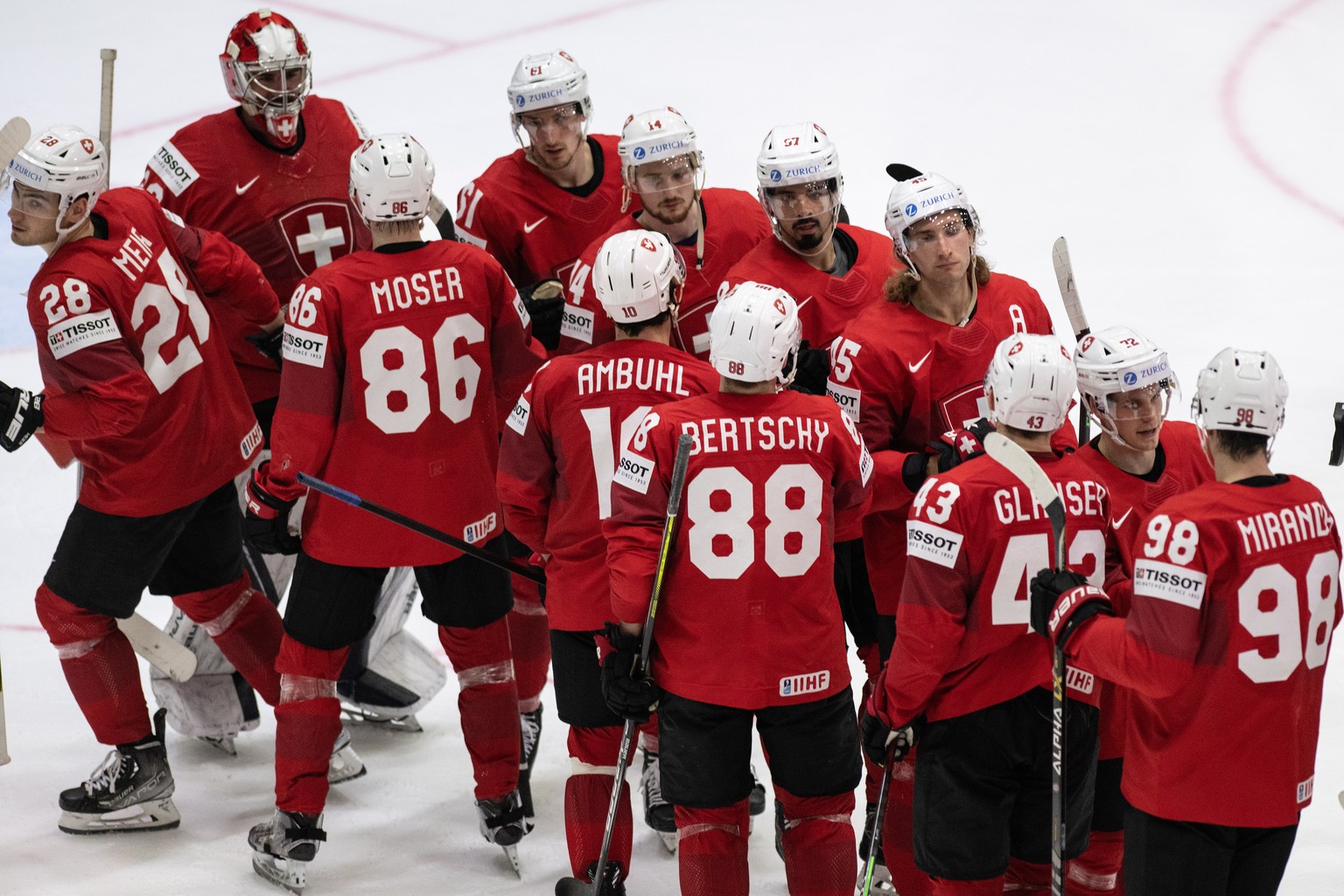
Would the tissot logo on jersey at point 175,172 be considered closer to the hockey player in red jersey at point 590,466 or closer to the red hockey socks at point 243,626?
the red hockey socks at point 243,626

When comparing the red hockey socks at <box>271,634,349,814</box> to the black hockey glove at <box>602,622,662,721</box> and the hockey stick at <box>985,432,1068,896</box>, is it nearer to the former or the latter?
the black hockey glove at <box>602,622,662,721</box>

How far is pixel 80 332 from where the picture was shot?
395 cm

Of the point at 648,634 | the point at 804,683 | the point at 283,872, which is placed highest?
the point at 648,634

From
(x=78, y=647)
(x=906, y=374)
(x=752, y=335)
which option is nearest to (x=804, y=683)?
(x=752, y=335)

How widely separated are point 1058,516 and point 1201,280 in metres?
4.22

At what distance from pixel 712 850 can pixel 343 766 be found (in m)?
1.65

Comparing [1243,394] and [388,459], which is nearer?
[1243,394]

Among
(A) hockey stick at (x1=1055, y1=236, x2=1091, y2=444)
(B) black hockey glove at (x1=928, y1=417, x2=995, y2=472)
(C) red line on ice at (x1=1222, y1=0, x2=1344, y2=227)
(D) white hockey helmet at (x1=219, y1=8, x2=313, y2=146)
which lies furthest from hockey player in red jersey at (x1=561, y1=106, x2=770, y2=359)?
(C) red line on ice at (x1=1222, y1=0, x2=1344, y2=227)

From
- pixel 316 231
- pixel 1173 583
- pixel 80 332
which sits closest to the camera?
pixel 1173 583

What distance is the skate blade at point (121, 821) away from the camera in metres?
4.37

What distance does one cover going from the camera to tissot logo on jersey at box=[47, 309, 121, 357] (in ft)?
12.9

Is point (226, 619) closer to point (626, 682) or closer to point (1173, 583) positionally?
point (626, 682)

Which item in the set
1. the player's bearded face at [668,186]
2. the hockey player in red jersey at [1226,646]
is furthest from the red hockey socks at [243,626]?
the hockey player in red jersey at [1226,646]

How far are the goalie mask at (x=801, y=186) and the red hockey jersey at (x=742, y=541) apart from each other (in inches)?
32.2
